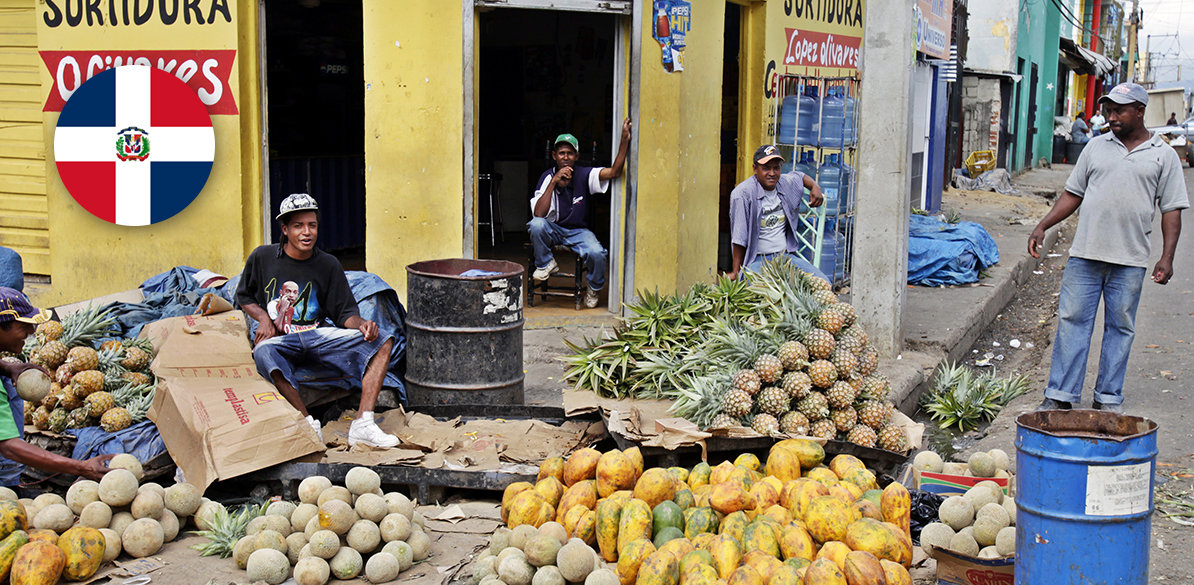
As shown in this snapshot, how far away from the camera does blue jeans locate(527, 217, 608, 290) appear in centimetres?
878

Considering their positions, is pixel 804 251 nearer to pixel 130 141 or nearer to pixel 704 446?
pixel 704 446

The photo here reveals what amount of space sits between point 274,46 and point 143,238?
4.07 m

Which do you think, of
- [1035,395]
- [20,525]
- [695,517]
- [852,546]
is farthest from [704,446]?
[1035,395]

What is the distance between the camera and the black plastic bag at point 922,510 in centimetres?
441

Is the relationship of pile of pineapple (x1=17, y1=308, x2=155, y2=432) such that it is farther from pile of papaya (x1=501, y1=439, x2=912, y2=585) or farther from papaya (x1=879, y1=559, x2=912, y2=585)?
papaya (x1=879, y1=559, x2=912, y2=585)

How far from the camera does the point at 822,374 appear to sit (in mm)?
5562

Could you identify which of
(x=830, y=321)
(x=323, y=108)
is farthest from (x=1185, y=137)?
(x=830, y=321)

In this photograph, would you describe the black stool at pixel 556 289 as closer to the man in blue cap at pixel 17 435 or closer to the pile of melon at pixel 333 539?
the pile of melon at pixel 333 539

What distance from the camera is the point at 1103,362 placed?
6.40 meters

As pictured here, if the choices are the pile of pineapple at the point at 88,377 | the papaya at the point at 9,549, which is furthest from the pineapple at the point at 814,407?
the papaya at the point at 9,549

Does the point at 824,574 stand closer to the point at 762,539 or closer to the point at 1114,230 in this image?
the point at 762,539

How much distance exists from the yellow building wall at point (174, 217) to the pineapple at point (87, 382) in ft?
9.50

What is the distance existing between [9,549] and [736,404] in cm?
339

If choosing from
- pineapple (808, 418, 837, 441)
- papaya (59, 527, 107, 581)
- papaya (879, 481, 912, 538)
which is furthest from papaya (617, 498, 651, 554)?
papaya (59, 527, 107, 581)
